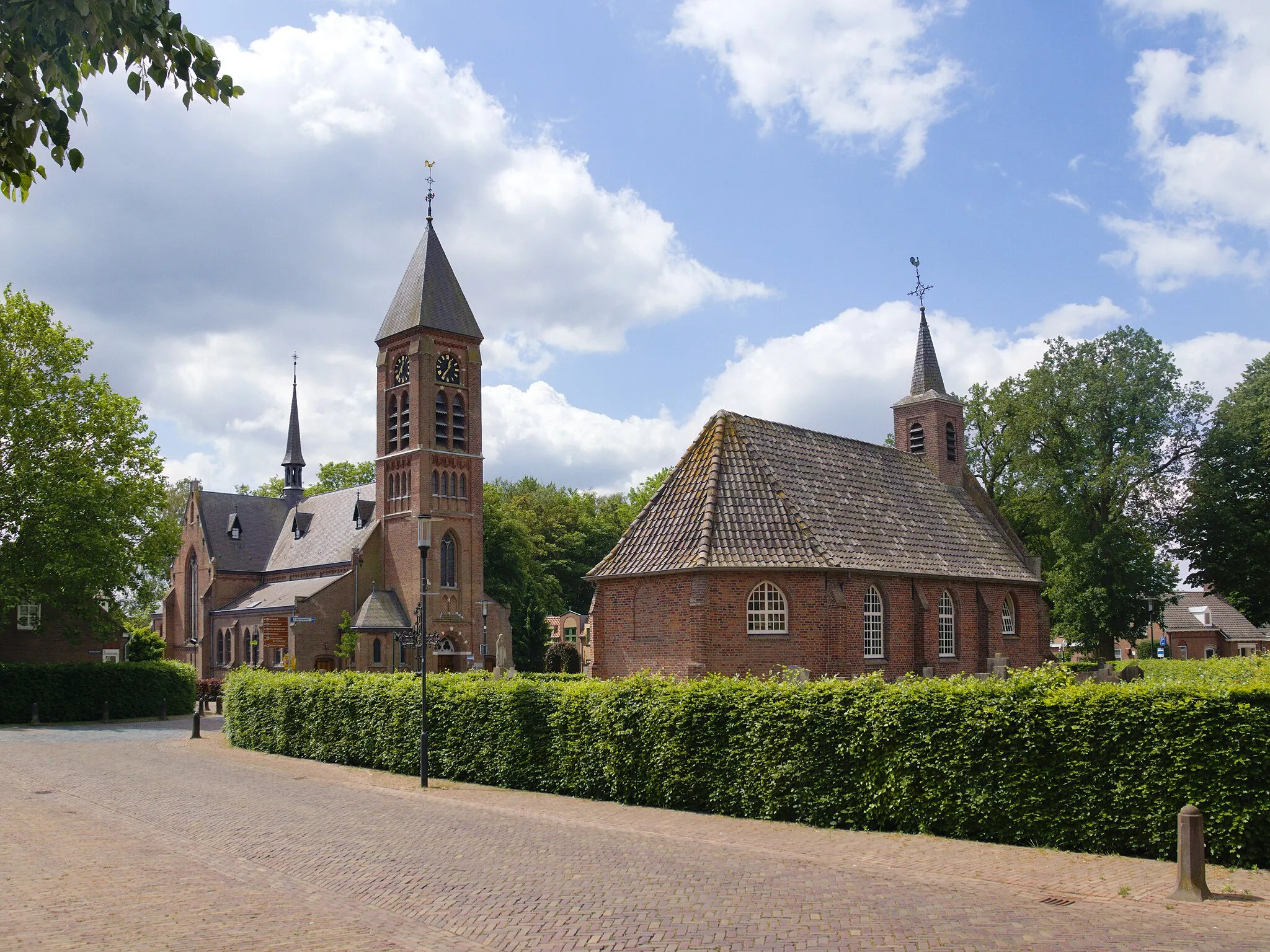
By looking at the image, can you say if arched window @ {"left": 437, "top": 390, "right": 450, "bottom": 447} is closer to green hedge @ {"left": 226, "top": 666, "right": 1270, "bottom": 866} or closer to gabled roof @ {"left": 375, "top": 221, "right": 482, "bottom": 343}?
gabled roof @ {"left": 375, "top": 221, "right": 482, "bottom": 343}

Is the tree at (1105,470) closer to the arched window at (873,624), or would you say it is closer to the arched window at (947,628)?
the arched window at (947,628)

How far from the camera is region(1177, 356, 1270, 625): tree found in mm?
46344

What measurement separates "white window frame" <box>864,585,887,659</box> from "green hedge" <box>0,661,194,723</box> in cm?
2798

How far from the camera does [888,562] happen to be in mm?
30828

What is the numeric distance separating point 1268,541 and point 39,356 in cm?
5061

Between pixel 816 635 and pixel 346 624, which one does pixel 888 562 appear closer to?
pixel 816 635

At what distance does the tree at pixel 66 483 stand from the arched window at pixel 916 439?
2986 centimetres

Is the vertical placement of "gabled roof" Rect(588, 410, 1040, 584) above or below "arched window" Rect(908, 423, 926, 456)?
below

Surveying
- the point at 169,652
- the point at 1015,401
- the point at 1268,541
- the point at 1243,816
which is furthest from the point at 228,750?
the point at 169,652

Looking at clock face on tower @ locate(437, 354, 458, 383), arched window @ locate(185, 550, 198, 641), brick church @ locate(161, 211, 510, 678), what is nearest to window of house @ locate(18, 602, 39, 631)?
brick church @ locate(161, 211, 510, 678)

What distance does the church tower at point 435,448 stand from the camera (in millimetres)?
54906

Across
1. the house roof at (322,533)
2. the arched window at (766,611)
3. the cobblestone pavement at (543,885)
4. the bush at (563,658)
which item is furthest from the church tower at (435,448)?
the cobblestone pavement at (543,885)

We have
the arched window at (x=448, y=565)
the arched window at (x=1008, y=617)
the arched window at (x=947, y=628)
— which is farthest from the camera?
the arched window at (x=448, y=565)

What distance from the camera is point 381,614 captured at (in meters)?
54.3
